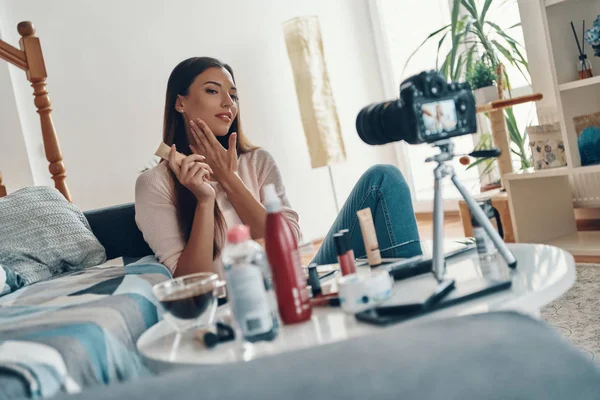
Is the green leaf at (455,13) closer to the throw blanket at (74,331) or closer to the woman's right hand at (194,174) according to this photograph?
the woman's right hand at (194,174)

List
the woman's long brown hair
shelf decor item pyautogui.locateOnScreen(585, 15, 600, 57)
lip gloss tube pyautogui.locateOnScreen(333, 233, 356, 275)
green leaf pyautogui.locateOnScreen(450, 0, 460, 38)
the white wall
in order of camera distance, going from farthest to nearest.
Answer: the white wall, green leaf pyautogui.locateOnScreen(450, 0, 460, 38), shelf decor item pyautogui.locateOnScreen(585, 15, 600, 57), the woman's long brown hair, lip gloss tube pyautogui.locateOnScreen(333, 233, 356, 275)

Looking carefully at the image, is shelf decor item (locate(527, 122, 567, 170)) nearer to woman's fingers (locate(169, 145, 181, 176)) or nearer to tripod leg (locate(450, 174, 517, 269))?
woman's fingers (locate(169, 145, 181, 176))

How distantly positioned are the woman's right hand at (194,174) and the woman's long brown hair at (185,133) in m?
0.08

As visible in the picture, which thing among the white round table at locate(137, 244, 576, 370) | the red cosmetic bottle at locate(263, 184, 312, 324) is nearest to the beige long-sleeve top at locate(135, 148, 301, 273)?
the white round table at locate(137, 244, 576, 370)

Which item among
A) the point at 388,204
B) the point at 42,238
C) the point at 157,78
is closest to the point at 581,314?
the point at 388,204

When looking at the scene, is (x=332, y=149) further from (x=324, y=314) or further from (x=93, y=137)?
(x=324, y=314)

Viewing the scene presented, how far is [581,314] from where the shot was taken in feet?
5.78

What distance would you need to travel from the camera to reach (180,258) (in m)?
1.58

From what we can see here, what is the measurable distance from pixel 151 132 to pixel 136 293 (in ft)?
7.89

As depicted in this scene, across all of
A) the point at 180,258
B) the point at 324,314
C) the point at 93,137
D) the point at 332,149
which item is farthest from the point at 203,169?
the point at 332,149

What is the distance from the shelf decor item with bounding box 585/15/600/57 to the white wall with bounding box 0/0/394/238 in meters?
1.92

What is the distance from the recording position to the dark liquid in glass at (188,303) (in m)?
0.92

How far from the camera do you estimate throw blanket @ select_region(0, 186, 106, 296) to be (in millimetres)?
1621

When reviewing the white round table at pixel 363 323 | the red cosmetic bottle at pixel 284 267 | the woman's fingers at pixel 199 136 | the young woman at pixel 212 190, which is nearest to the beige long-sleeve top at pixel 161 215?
the young woman at pixel 212 190
